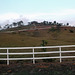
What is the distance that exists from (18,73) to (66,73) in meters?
2.23

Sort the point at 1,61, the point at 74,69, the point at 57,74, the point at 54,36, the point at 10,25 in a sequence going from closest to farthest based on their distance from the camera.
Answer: the point at 57,74 → the point at 74,69 → the point at 1,61 → the point at 54,36 → the point at 10,25

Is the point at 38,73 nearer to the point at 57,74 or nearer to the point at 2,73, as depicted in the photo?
the point at 57,74

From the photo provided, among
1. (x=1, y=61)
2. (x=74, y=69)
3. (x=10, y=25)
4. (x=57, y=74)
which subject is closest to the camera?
(x=57, y=74)

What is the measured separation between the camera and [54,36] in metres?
43.1

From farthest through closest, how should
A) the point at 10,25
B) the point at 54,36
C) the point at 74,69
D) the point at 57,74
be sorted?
the point at 10,25
the point at 54,36
the point at 74,69
the point at 57,74

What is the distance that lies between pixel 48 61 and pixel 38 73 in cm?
288

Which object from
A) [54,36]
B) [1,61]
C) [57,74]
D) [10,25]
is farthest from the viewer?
[10,25]

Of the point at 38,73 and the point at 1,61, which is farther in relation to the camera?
the point at 1,61

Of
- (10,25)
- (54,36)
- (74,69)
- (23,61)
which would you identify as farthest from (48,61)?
(10,25)

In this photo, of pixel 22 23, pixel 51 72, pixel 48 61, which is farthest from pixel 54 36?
pixel 22 23

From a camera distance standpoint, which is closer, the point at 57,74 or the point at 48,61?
the point at 57,74

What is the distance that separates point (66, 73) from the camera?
22.3 ft

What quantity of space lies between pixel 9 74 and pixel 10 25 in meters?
127

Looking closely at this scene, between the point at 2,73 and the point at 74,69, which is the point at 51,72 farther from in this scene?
the point at 2,73
